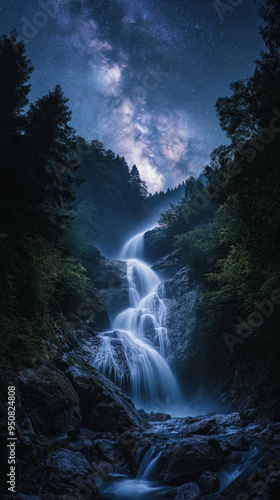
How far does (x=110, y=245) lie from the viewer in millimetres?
49594

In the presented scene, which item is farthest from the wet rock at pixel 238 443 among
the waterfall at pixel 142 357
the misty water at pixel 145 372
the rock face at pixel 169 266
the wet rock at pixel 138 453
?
the rock face at pixel 169 266

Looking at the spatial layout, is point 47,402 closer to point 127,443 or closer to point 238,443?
point 127,443

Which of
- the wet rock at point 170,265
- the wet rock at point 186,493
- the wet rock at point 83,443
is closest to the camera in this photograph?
the wet rock at point 186,493

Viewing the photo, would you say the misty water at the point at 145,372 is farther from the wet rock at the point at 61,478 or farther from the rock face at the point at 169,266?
the wet rock at the point at 61,478

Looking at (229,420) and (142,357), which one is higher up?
(142,357)

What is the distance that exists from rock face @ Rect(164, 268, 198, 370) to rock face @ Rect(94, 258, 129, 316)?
19.5 ft

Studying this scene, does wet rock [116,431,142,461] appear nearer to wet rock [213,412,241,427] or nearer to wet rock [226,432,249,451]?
wet rock [226,432,249,451]

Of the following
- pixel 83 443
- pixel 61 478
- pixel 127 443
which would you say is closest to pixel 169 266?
pixel 127 443

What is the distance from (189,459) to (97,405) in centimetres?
423

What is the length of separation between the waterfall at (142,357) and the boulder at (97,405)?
576cm

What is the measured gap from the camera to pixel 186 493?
212 inches

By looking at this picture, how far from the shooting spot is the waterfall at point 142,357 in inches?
647

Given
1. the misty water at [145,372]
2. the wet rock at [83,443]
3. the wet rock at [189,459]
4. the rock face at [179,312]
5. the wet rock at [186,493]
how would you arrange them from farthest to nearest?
the rock face at [179,312], the wet rock at [83,443], the misty water at [145,372], the wet rock at [189,459], the wet rock at [186,493]

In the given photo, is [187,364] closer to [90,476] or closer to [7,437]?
[90,476]
